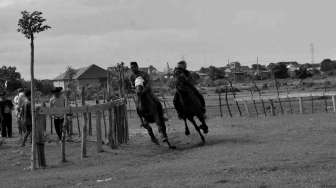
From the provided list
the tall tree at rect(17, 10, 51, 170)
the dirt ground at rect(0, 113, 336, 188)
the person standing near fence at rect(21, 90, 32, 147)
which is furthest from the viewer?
the person standing near fence at rect(21, 90, 32, 147)

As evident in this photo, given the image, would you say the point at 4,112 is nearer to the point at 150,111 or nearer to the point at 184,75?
the point at 150,111

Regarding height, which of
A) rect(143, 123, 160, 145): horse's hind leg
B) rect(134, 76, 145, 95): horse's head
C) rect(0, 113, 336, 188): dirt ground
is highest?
rect(134, 76, 145, 95): horse's head

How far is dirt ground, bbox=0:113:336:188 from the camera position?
430 inches

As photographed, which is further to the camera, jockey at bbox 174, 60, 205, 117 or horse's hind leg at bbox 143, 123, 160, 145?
horse's hind leg at bbox 143, 123, 160, 145

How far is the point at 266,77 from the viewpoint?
10081 centimetres

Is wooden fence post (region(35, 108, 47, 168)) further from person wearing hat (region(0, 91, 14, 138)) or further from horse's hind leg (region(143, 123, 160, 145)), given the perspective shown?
person wearing hat (region(0, 91, 14, 138))

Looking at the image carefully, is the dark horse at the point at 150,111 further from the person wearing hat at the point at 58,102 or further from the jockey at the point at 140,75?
the person wearing hat at the point at 58,102

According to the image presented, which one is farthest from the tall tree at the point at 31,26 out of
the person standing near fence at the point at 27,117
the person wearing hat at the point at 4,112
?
the person wearing hat at the point at 4,112

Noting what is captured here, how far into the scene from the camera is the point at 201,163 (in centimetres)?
1359

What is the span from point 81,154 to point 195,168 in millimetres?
5056

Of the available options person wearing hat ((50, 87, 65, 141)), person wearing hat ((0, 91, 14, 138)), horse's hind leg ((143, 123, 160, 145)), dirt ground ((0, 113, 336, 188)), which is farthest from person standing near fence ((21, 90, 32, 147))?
horse's hind leg ((143, 123, 160, 145))

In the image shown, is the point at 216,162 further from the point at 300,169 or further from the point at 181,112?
the point at 181,112

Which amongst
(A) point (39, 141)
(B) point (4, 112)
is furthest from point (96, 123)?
(B) point (4, 112)

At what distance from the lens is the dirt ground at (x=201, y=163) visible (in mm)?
10930
